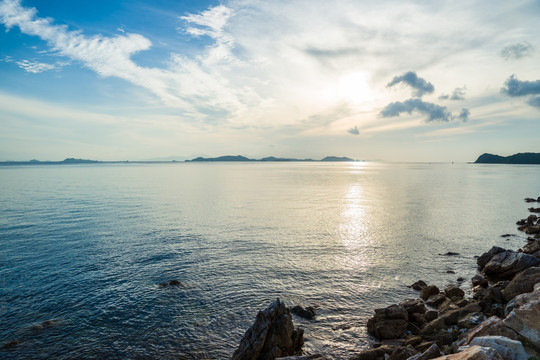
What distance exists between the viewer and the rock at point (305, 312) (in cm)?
2060

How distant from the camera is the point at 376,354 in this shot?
15414 mm

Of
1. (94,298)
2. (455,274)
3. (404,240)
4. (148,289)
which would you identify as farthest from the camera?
(404,240)

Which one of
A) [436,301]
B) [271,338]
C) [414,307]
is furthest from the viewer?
[436,301]

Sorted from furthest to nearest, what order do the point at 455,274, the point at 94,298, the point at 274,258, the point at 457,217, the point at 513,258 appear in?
the point at 457,217
the point at 274,258
the point at 455,274
the point at 513,258
the point at 94,298

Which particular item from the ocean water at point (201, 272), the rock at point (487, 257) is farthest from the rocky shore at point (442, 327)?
the rock at point (487, 257)

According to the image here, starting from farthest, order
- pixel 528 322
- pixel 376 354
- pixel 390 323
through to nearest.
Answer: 1. pixel 390 323
2. pixel 376 354
3. pixel 528 322

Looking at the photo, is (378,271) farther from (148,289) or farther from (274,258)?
(148,289)

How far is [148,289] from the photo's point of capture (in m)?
24.5

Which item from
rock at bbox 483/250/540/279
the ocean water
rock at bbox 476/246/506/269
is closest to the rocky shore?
rock at bbox 483/250/540/279

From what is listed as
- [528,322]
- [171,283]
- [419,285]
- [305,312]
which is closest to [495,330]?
[528,322]

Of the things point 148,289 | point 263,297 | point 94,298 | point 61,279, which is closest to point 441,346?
point 263,297

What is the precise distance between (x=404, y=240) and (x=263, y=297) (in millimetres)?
25317

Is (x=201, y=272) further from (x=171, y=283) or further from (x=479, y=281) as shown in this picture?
(x=479, y=281)

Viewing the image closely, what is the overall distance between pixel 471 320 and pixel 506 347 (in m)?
9.90
